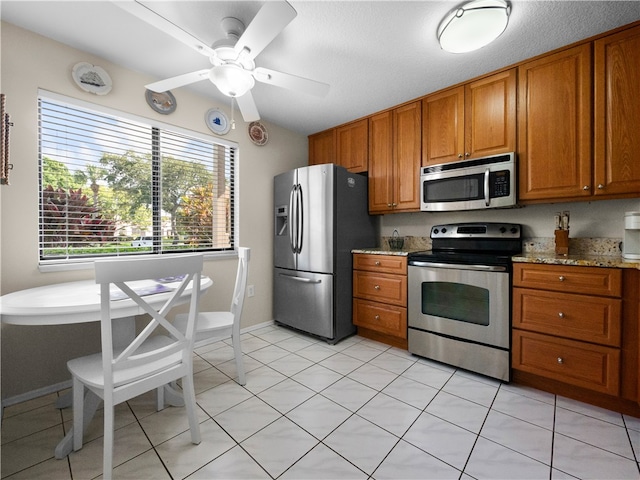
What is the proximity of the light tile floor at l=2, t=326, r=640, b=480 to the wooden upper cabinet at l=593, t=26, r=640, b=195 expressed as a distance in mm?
1473

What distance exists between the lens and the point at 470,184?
2.38 meters

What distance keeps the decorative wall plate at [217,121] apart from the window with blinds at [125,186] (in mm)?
131

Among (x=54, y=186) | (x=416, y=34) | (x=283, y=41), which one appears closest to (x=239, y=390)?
(x=54, y=186)

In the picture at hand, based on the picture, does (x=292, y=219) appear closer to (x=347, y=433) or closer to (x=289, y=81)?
(x=289, y=81)

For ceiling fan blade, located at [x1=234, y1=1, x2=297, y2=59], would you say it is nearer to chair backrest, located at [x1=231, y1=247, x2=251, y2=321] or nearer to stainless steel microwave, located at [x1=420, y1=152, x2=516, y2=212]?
chair backrest, located at [x1=231, y1=247, x2=251, y2=321]

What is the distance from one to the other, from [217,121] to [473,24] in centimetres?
226

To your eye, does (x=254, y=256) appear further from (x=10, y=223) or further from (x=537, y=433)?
(x=537, y=433)

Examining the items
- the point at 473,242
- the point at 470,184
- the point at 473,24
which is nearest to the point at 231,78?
the point at 473,24

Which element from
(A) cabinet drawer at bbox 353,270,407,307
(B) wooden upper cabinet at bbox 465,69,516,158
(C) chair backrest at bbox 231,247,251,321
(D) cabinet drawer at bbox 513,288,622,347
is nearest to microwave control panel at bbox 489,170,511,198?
(B) wooden upper cabinet at bbox 465,69,516,158

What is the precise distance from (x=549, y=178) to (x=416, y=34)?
1398 millimetres

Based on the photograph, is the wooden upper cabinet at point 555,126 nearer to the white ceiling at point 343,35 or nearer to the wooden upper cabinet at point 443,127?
the white ceiling at point 343,35

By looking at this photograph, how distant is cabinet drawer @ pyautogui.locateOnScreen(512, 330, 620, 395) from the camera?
65.2 inches

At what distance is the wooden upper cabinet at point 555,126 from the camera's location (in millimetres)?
1909

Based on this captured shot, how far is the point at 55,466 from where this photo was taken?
130 cm
